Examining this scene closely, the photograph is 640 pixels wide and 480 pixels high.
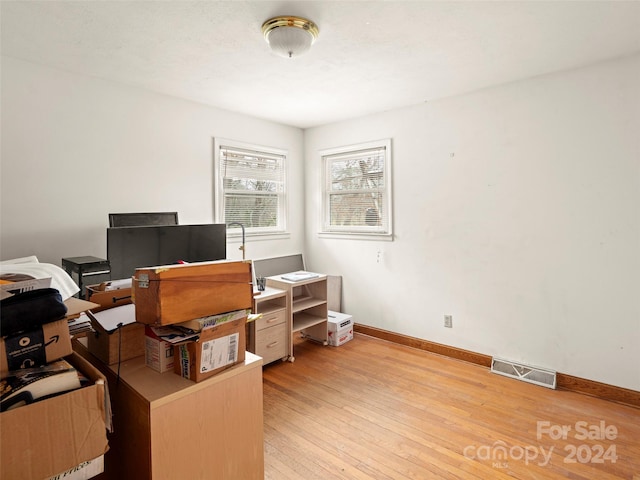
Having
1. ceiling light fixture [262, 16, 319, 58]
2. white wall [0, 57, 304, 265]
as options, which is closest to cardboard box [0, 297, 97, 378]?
ceiling light fixture [262, 16, 319, 58]

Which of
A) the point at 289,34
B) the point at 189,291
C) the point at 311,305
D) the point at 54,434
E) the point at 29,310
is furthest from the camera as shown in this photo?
the point at 311,305

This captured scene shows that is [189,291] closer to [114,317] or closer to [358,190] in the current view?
[114,317]

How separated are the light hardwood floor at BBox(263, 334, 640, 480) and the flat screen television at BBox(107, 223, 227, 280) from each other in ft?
4.14

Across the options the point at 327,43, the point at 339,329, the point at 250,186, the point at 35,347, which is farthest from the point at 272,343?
the point at 327,43

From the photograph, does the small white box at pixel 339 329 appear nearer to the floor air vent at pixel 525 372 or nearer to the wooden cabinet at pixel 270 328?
Result: the wooden cabinet at pixel 270 328

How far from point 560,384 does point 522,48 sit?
2.62 meters

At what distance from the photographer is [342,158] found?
440 centimetres

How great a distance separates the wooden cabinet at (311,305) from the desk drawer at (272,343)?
202 mm

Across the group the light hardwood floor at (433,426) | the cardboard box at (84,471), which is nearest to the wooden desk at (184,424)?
the cardboard box at (84,471)

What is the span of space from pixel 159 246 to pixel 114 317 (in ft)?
4.57

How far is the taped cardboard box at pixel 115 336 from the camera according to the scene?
1429 millimetres

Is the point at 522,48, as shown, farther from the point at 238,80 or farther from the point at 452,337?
the point at 452,337

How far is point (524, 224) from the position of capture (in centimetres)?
312

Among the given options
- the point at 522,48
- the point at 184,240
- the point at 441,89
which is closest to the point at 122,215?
the point at 184,240
